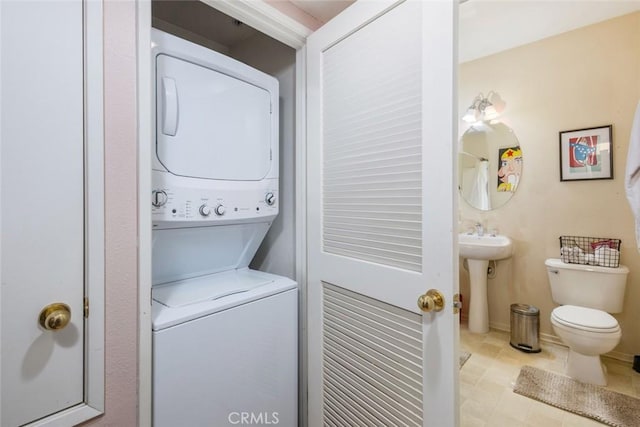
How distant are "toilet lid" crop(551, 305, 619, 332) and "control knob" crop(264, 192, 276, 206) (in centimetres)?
219

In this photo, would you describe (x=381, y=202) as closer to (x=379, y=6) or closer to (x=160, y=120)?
(x=379, y=6)

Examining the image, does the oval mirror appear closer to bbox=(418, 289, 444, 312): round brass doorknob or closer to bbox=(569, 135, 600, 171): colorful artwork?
bbox=(569, 135, 600, 171): colorful artwork

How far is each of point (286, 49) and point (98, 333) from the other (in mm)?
1656

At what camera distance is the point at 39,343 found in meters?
0.81

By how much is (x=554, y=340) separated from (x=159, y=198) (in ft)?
10.7

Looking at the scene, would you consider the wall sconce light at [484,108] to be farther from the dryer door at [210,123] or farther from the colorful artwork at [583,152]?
the dryer door at [210,123]

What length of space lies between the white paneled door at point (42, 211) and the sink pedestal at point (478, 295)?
2.90 metres

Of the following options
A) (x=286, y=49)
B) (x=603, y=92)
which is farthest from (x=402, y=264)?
(x=603, y=92)

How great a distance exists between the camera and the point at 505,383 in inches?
83.5

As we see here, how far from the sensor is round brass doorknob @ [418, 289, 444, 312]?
95 centimetres

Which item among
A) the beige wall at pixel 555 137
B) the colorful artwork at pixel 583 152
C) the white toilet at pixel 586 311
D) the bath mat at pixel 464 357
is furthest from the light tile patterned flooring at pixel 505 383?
the colorful artwork at pixel 583 152

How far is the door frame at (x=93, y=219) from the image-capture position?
33.6 inches

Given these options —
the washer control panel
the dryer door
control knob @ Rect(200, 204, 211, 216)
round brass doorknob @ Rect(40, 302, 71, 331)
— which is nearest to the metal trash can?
the washer control panel

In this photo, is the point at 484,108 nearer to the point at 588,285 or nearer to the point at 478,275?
the point at 478,275
